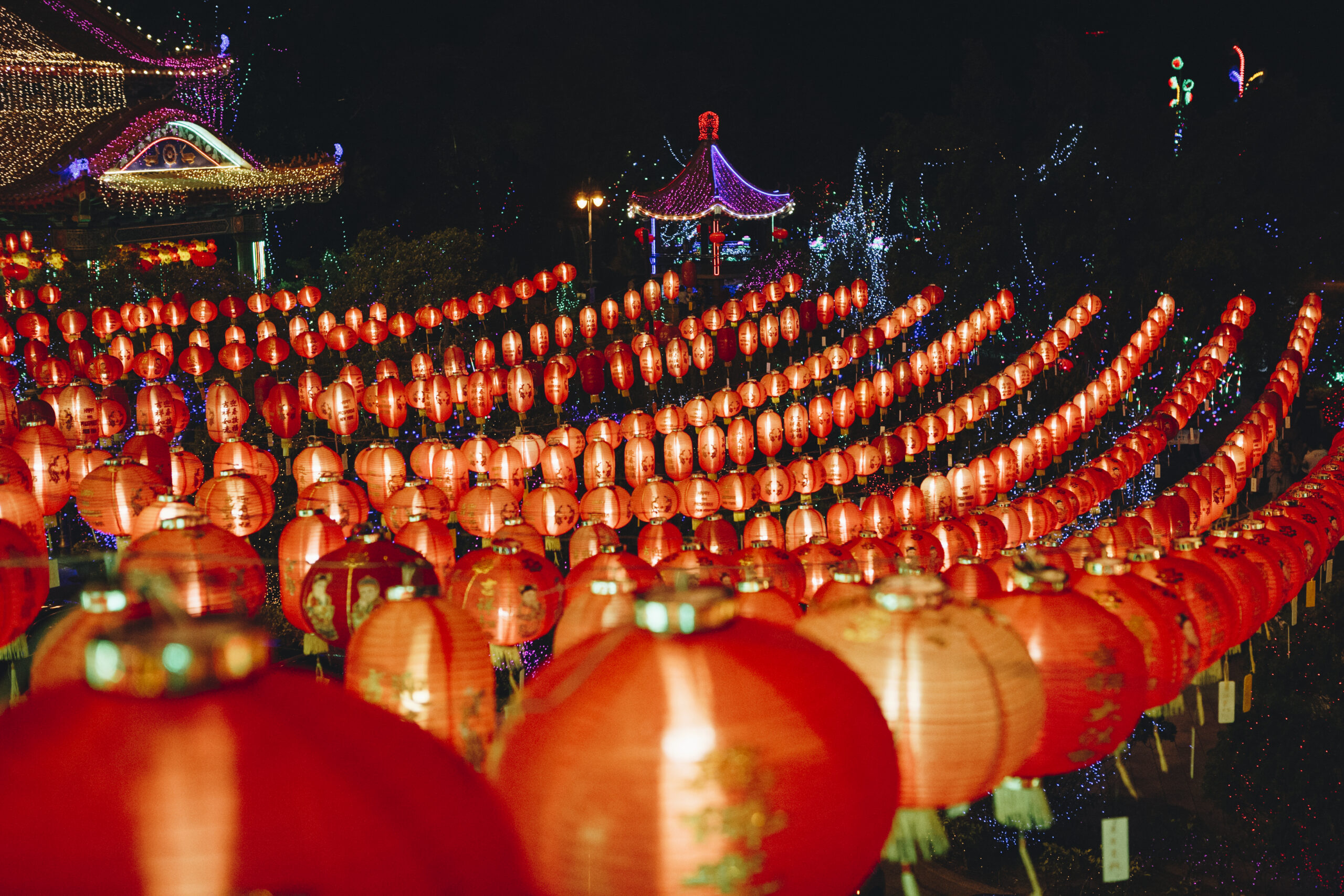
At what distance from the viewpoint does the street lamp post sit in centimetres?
2209

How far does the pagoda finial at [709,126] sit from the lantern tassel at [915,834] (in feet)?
63.8

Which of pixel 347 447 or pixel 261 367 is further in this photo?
pixel 261 367

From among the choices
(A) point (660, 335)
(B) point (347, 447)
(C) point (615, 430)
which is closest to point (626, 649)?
(C) point (615, 430)

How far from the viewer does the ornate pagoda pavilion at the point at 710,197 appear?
68.0 feet

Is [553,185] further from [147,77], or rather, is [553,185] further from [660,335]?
[660,335]

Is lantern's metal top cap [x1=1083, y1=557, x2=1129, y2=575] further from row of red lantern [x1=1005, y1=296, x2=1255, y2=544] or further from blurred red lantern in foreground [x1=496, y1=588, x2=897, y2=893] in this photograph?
row of red lantern [x1=1005, y1=296, x2=1255, y2=544]

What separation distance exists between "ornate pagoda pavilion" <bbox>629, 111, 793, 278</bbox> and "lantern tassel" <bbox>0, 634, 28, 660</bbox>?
16.4 metres

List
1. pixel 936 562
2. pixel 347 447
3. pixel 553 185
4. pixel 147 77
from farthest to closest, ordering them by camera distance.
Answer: pixel 553 185 < pixel 147 77 < pixel 347 447 < pixel 936 562

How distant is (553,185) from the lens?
2442 cm

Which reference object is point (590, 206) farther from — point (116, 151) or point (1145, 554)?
point (1145, 554)

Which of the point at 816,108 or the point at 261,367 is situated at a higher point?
the point at 816,108

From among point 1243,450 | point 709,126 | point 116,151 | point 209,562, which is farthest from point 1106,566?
point 709,126

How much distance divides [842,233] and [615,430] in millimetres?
14168

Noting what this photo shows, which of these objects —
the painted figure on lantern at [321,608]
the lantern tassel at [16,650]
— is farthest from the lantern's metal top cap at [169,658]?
Answer: the lantern tassel at [16,650]
